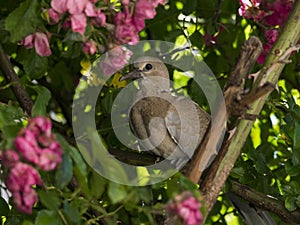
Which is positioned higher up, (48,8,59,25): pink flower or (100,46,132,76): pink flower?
(48,8,59,25): pink flower

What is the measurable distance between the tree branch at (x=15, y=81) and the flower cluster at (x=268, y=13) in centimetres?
A: 74

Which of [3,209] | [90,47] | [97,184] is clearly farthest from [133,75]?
[97,184]

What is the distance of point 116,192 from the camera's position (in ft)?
5.00

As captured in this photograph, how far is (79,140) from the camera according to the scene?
2.23 metres

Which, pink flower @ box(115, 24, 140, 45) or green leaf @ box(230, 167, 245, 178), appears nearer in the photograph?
pink flower @ box(115, 24, 140, 45)

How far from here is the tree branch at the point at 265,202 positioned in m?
2.34

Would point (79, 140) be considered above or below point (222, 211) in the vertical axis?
above

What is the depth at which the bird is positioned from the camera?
110 inches

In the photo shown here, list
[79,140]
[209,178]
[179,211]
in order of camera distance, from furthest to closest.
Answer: [79,140] < [209,178] < [179,211]

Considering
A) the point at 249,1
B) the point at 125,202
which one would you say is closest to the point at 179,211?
the point at 125,202

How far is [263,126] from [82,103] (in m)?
0.87

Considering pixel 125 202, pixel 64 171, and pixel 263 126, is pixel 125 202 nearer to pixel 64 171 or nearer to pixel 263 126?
pixel 64 171

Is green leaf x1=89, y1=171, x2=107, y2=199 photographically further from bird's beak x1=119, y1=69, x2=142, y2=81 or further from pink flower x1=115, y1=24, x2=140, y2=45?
bird's beak x1=119, y1=69, x2=142, y2=81

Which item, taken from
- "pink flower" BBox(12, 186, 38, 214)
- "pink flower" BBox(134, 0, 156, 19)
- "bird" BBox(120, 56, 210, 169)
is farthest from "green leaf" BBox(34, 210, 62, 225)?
"bird" BBox(120, 56, 210, 169)
